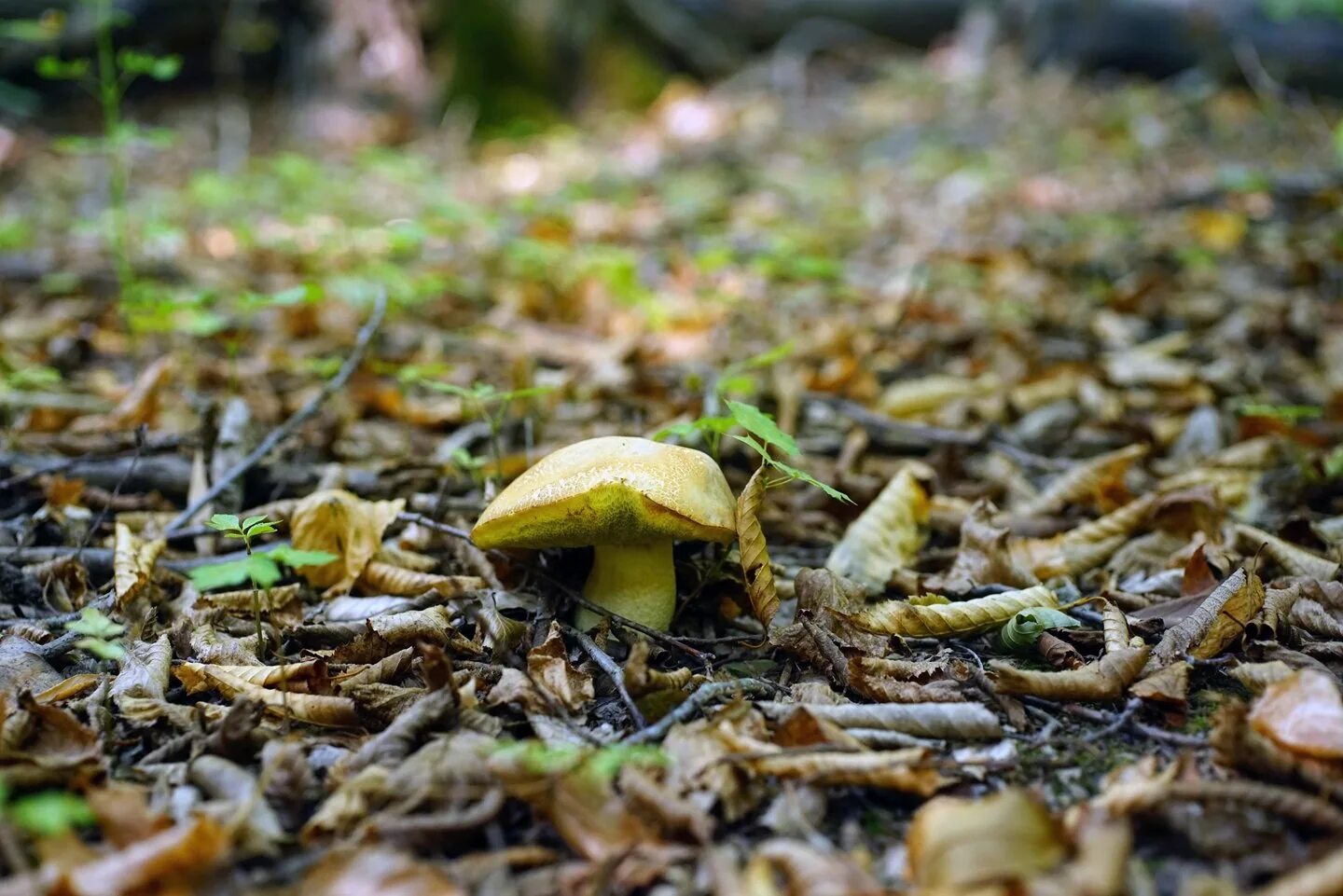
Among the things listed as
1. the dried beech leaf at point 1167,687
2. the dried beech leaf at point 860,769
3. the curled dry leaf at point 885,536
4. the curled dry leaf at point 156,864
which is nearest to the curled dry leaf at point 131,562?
the curled dry leaf at point 156,864

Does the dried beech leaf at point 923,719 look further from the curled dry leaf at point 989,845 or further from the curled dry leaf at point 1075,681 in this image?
the curled dry leaf at point 989,845

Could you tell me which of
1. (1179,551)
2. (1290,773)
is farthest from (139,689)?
(1179,551)

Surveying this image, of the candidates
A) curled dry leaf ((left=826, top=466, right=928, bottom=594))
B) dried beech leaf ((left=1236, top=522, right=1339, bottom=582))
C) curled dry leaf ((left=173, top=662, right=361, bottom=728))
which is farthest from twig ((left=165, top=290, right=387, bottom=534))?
dried beech leaf ((left=1236, top=522, right=1339, bottom=582))

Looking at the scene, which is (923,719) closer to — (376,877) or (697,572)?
(697,572)

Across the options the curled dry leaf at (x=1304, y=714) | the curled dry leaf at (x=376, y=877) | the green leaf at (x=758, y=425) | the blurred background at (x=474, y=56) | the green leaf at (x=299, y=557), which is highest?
the blurred background at (x=474, y=56)

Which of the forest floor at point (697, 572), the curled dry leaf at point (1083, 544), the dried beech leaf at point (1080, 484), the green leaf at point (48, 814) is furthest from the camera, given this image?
the dried beech leaf at point (1080, 484)

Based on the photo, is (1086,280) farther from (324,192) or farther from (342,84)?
(342,84)
